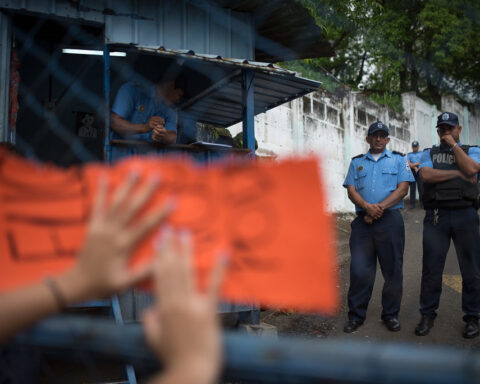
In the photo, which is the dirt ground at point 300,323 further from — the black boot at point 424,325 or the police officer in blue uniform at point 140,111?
the police officer in blue uniform at point 140,111

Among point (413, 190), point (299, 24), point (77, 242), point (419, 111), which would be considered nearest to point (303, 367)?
point (77, 242)

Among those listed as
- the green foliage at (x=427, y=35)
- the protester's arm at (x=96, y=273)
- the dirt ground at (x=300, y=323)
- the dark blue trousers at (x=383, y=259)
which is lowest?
the dirt ground at (x=300, y=323)

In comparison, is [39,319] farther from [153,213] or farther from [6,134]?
[6,134]

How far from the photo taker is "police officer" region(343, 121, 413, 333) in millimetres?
3930

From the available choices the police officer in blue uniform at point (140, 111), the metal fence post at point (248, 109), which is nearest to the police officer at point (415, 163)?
the metal fence post at point (248, 109)

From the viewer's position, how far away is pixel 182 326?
613mm

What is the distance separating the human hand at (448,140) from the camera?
3662mm

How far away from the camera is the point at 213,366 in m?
0.62

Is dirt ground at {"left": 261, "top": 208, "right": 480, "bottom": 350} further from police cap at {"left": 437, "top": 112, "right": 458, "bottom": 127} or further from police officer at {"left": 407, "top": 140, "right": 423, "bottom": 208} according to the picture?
police officer at {"left": 407, "top": 140, "right": 423, "bottom": 208}

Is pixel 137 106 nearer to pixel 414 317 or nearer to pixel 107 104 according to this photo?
pixel 107 104

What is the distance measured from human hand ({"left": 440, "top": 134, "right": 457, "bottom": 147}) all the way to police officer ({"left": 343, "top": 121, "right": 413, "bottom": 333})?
40cm

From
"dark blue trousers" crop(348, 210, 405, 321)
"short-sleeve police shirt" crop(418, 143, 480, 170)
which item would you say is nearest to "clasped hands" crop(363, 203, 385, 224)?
"dark blue trousers" crop(348, 210, 405, 321)

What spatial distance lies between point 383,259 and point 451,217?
66 centimetres

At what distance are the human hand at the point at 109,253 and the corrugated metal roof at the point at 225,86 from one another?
Answer: 8.84 feet
